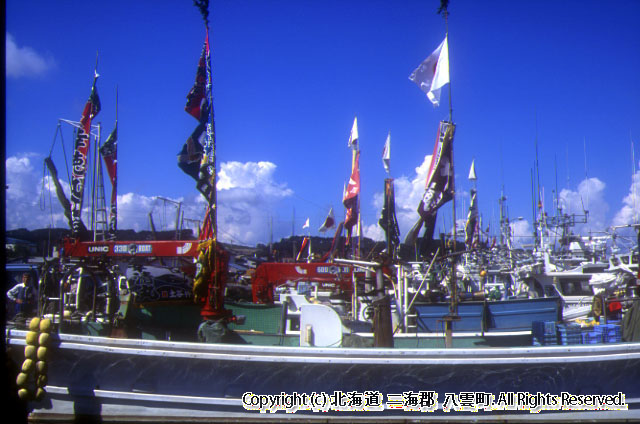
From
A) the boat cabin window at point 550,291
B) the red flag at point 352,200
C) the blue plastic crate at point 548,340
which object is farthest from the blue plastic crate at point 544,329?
the boat cabin window at point 550,291

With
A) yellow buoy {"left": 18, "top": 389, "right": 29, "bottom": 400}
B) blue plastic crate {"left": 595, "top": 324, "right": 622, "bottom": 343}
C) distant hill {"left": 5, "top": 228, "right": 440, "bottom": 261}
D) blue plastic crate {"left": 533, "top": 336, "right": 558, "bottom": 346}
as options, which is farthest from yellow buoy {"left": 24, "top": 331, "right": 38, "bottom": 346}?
blue plastic crate {"left": 595, "top": 324, "right": 622, "bottom": 343}

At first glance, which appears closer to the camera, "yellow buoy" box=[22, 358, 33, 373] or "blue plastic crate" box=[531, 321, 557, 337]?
"yellow buoy" box=[22, 358, 33, 373]

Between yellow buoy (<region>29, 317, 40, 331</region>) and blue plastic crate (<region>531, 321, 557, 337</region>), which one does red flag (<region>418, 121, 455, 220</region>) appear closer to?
blue plastic crate (<region>531, 321, 557, 337</region>)

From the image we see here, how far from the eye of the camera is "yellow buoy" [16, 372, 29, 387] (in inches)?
234

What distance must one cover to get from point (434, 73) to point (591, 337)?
18.4 ft

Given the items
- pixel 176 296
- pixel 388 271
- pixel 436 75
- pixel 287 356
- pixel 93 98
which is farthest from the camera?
pixel 93 98

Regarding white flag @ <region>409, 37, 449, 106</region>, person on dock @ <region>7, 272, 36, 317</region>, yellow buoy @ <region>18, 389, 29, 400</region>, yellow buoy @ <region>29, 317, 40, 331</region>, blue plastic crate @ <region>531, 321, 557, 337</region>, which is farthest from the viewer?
person on dock @ <region>7, 272, 36, 317</region>

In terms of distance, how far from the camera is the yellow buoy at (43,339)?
242 inches

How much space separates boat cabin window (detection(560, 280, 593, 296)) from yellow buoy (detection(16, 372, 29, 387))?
1754 cm

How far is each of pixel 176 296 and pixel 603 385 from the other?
886 cm

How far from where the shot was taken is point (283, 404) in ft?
20.3

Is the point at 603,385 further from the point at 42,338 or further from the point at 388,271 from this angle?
the point at 42,338

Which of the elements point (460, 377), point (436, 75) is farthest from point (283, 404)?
point (436, 75)

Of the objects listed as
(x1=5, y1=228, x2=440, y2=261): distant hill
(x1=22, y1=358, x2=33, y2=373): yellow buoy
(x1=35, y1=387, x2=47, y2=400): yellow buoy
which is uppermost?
(x1=5, y1=228, x2=440, y2=261): distant hill
